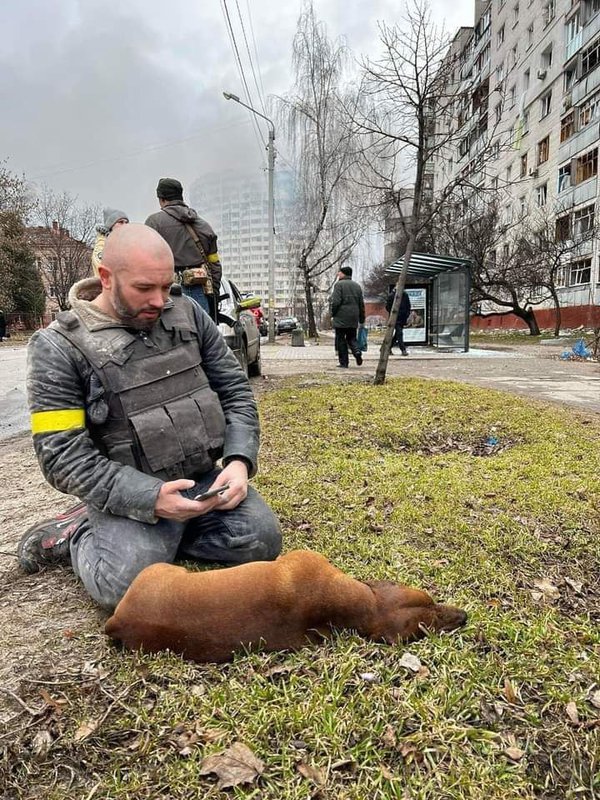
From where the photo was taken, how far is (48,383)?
1986mm

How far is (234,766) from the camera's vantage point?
137 centimetres

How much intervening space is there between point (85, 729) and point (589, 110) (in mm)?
32964

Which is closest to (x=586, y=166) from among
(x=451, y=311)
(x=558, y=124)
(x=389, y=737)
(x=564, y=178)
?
(x=564, y=178)

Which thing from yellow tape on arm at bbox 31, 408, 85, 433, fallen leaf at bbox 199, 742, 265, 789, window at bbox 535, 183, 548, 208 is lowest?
fallen leaf at bbox 199, 742, 265, 789

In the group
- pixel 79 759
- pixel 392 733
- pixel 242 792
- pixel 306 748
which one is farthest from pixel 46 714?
pixel 392 733

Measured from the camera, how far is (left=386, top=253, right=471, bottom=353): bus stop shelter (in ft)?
51.1

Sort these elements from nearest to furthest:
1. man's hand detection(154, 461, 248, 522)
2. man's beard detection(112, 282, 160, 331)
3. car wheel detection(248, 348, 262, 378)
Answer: man's hand detection(154, 461, 248, 522), man's beard detection(112, 282, 160, 331), car wheel detection(248, 348, 262, 378)

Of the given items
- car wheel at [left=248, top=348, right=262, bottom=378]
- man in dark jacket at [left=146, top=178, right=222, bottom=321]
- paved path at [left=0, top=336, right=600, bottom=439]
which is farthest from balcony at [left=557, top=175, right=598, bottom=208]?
man in dark jacket at [left=146, top=178, right=222, bottom=321]

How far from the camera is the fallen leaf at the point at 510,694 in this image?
5.18 feet

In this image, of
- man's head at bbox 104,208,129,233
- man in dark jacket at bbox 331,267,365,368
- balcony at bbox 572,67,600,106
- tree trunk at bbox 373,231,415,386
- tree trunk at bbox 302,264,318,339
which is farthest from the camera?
balcony at bbox 572,67,600,106

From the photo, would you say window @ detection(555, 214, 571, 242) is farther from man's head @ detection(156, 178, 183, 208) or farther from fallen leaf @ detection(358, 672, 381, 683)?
fallen leaf @ detection(358, 672, 381, 683)

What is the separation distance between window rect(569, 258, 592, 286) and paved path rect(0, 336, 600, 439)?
15857mm

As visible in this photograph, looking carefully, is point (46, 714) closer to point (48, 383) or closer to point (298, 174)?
point (48, 383)

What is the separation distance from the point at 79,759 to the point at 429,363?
11.8 metres
